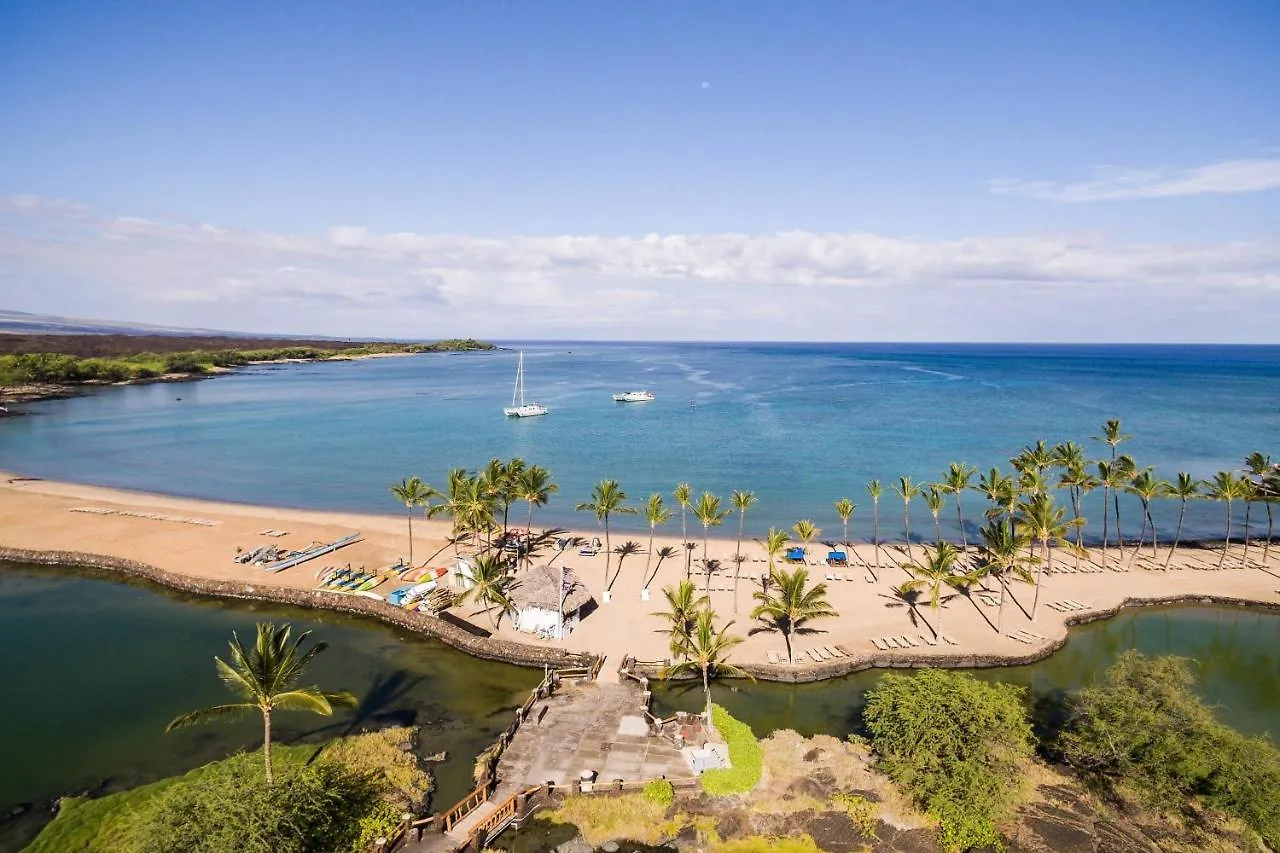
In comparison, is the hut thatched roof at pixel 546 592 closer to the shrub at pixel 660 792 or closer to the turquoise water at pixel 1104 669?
the turquoise water at pixel 1104 669

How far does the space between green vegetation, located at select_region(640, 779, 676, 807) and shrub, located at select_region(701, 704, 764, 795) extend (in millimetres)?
1541

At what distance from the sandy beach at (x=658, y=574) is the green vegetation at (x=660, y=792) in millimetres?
11269

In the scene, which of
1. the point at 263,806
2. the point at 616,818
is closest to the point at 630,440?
the point at 616,818

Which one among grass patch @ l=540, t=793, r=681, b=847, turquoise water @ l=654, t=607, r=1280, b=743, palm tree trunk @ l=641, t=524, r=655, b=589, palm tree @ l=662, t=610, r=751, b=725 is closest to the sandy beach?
palm tree trunk @ l=641, t=524, r=655, b=589

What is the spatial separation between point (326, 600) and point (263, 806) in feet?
89.8

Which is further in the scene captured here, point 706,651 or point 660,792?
point 706,651

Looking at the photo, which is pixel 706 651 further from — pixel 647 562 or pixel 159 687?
pixel 159 687

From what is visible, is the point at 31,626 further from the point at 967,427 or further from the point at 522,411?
the point at 967,427

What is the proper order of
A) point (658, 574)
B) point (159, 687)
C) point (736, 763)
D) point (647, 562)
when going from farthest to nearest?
point (647, 562) → point (658, 574) → point (159, 687) → point (736, 763)

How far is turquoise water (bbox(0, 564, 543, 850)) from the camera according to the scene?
30422mm

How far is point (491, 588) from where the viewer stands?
4197 cm

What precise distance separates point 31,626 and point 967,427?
129 m

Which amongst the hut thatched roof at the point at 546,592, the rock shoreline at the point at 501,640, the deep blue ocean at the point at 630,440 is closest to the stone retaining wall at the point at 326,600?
the rock shoreline at the point at 501,640

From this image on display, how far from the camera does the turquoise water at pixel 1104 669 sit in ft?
116
